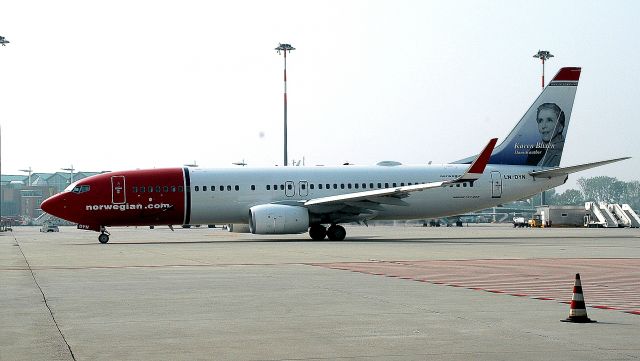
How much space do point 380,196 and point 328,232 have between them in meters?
3.84

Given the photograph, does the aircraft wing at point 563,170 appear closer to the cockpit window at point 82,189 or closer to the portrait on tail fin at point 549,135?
the portrait on tail fin at point 549,135

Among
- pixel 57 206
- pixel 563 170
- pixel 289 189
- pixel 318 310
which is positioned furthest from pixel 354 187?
pixel 318 310

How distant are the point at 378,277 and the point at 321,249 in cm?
1486

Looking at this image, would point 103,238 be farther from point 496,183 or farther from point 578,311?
point 578,311

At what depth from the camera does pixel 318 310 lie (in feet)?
48.6

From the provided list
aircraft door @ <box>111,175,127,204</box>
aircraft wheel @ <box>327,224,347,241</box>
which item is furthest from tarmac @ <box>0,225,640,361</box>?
aircraft wheel @ <box>327,224,347,241</box>

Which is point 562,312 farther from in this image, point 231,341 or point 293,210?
point 293,210

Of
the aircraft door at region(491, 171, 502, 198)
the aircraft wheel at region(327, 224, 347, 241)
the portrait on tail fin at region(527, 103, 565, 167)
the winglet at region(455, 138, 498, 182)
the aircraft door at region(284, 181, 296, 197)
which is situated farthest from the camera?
the portrait on tail fin at region(527, 103, 565, 167)

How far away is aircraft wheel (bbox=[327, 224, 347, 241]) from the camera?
46.6 m

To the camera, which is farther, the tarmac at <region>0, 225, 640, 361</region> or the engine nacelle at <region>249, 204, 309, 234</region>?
the engine nacelle at <region>249, 204, 309, 234</region>

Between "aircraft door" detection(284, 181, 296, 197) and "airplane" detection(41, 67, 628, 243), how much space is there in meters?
0.05

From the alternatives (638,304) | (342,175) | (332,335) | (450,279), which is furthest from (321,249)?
(332,335)

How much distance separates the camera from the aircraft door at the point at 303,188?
47.1m

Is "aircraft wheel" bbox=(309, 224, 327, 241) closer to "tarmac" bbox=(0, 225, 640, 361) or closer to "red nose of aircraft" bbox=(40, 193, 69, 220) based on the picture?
"red nose of aircraft" bbox=(40, 193, 69, 220)
